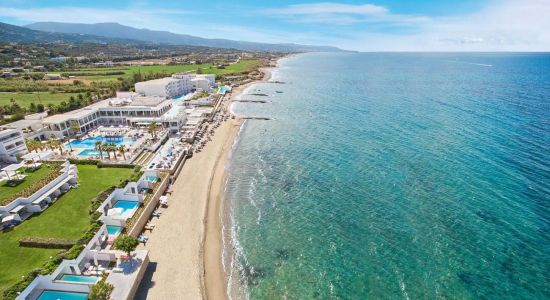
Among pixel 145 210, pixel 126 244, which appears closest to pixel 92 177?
pixel 145 210

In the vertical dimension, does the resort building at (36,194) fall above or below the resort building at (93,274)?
above

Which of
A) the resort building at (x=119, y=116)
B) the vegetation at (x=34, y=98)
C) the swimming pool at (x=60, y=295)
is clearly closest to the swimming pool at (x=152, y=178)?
the swimming pool at (x=60, y=295)

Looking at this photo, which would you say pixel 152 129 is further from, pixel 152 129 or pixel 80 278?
pixel 80 278

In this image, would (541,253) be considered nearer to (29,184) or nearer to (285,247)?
(285,247)

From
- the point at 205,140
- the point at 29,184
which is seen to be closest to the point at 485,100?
the point at 205,140

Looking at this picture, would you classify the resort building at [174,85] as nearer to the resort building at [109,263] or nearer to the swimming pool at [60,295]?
the resort building at [109,263]

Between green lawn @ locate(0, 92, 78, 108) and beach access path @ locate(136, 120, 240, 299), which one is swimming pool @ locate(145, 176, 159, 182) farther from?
green lawn @ locate(0, 92, 78, 108)

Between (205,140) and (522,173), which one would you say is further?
(205,140)
